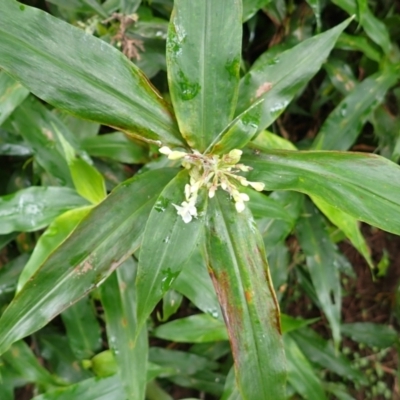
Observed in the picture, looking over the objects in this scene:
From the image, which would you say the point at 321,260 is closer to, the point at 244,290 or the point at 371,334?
the point at 371,334

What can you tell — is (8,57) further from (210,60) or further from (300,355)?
(300,355)

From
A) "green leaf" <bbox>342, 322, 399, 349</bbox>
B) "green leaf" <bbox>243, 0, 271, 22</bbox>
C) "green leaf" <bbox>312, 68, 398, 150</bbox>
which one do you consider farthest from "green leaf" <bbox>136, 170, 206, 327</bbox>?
"green leaf" <bbox>342, 322, 399, 349</bbox>

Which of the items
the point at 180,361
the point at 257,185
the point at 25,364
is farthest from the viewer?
the point at 180,361

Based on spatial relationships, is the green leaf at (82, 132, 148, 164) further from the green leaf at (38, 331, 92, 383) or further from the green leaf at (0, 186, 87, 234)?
the green leaf at (38, 331, 92, 383)

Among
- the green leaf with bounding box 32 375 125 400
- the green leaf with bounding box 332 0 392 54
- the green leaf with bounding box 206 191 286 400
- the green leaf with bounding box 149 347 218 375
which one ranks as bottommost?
the green leaf with bounding box 206 191 286 400

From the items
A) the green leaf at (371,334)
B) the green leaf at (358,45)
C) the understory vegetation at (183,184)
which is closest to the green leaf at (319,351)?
the understory vegetation at (183,184)

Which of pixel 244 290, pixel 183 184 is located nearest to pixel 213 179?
pixel 183 184

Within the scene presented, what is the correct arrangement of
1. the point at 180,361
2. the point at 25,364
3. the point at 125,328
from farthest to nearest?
the point at 180,361 < the point at 25,364 < the point at 125,328
